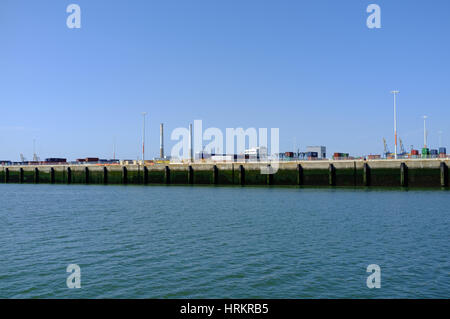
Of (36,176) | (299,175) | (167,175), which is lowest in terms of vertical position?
(36,176)

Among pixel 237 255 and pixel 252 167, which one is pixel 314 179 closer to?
pixel 252 167

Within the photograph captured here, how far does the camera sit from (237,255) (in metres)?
19.1

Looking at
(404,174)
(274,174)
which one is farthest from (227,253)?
(274,174)

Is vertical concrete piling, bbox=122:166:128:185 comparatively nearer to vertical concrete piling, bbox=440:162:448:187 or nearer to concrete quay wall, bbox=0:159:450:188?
concrete quay wall, bbox=0:159:450:188

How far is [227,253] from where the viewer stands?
19.5m

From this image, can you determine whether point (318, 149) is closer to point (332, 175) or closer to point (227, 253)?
point (332, 175)

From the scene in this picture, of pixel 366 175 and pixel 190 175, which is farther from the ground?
pixel 366 175

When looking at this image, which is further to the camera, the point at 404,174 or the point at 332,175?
the point at 332,175

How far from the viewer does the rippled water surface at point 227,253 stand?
14305mm

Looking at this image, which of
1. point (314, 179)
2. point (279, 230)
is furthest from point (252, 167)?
point (279, 230)

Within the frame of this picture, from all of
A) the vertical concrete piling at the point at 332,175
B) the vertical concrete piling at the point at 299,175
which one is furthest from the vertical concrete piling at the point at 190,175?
the vertical concrete piling at the point at 332,175

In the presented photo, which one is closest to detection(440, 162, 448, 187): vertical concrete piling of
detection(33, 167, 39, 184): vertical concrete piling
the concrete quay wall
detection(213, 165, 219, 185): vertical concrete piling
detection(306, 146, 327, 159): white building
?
the concrete quay wall

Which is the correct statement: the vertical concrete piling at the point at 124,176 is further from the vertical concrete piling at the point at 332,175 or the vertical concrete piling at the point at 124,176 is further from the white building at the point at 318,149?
the white building at the point at 318,149

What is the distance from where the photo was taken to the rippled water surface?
14.3 metres
